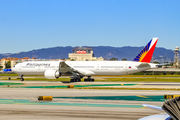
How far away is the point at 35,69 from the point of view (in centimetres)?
5247

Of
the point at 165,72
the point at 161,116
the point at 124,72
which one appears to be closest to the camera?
the point at 161,116

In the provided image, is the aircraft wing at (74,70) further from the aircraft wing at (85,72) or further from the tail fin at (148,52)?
the tail fin at (148,52)

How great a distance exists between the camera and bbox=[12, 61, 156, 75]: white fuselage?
48.9 meters

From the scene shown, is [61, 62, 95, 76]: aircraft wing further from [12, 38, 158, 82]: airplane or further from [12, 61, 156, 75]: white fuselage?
[12, 61, 156, 75]: white fuselage

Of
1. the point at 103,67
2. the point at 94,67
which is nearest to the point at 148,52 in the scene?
the point at 103,67

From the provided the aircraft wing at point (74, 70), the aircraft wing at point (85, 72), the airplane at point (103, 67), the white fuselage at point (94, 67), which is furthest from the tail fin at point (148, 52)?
the aircraft wing at point (74, 70)

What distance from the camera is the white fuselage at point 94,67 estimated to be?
48.9 meters

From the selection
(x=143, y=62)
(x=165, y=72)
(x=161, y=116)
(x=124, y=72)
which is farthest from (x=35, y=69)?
(x=165, y=72)

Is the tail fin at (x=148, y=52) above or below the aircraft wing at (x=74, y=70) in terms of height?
above

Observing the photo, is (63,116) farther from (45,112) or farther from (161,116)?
(161,116)

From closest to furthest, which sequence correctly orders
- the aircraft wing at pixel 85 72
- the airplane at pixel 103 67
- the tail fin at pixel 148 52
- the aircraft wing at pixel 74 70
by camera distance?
1. the airplane at pixel 103 67
2. the aircraft wing at pixel 74 70
3. the tail fin at pixel 148 52
4. the aircraft wing at pixel 85 72

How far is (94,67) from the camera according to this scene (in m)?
50.4

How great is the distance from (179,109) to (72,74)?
4507 centimetres

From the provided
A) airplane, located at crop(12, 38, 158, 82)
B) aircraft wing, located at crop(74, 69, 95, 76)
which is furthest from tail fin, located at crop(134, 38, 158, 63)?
aircraft wing, located at crop(74, 69, 95, 76)
